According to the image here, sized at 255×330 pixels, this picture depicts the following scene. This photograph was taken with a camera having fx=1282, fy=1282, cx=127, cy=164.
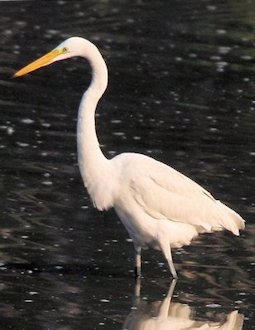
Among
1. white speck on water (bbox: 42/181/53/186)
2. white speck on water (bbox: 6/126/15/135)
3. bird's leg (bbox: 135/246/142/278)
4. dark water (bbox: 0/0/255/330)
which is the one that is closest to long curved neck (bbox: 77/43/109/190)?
bird's leg (bbox: 135/246/142/278)

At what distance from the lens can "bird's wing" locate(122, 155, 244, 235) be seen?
9.38 m

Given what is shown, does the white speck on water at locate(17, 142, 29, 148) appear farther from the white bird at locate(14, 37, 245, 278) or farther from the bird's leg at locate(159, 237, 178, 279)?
the bird's leg at locate(159, 237, 178, 279)

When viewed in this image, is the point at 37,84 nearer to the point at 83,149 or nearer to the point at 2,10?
the point at 2,10

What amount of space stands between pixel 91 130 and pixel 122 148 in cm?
394

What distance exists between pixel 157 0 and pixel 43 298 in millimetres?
15247

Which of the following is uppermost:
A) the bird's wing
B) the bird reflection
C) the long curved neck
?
the long curved neck

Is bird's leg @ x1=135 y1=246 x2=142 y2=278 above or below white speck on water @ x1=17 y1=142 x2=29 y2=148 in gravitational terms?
above

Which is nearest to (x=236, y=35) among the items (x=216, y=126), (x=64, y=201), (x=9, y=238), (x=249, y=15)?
(x=249, y=15)

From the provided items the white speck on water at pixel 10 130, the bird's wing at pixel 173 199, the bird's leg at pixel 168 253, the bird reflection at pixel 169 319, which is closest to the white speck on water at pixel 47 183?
the white speck on water at pixel 10 130

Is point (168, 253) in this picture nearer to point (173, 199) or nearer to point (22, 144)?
point (173, 199)

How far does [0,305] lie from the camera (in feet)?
27.8

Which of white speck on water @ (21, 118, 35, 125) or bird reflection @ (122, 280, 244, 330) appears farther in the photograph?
white speck on water @ (21, 118, 35, 125)

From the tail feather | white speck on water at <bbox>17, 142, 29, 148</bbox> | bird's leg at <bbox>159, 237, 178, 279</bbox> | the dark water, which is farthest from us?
white speck on water at <bbox>17, 142, 29, 148</bbox>

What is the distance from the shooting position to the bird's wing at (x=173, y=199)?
9.38 metres
